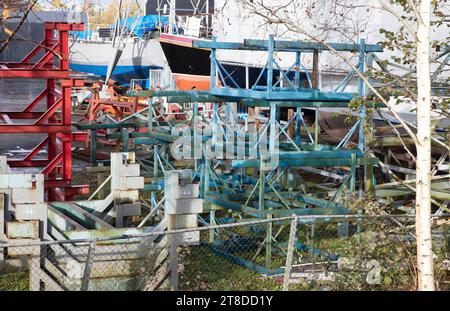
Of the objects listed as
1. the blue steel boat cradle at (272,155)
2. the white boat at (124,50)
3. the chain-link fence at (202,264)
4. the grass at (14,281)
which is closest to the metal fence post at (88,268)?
the chain-link fence at (202,264)

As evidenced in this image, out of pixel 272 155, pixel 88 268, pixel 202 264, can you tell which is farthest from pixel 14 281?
pixel 272 155

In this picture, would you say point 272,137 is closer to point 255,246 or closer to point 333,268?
point 255,246

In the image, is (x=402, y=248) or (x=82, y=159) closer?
(x=402, y=248)

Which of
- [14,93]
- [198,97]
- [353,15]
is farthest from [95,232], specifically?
[14,93]

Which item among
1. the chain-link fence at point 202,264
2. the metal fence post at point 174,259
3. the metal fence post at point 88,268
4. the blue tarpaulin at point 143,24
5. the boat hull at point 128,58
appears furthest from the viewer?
the blue tarpaulin at point 143,24

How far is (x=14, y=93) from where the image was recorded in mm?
49531

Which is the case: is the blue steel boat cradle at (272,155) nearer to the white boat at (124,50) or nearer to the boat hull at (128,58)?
the white boat at (124,50)

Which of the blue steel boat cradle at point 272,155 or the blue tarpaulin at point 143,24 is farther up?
the blue tarpaulin at point 143,24

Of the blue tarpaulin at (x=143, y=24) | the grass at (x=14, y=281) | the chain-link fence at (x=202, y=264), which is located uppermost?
the blue tarpaulin at (x=143, y=24)

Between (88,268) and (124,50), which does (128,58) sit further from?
(88,268)

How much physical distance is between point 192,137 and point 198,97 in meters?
0.61

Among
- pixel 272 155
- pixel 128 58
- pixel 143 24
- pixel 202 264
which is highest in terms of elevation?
pixel 143 24

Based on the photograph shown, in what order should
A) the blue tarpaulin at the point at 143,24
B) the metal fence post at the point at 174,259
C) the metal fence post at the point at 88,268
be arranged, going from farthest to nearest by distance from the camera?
the blue tarpaulin at the point at 143,24 < the metal fence post at the point at 174,259 < the metal fence post at the point at 88,268

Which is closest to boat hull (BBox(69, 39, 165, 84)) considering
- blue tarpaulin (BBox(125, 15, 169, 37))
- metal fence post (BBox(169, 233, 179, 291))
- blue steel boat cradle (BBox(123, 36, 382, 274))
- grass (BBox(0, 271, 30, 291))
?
blue tarpaulin (BBox(125, 15, 169, 37))
